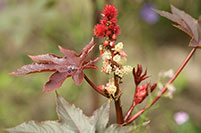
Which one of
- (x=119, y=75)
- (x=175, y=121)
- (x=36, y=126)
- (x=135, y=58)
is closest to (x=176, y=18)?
(x=119, y=75)

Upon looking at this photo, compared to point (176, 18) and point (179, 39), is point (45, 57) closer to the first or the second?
point (176, 18)

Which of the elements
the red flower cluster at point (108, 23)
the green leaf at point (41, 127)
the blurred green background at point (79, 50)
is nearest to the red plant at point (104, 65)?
the red flower cluster at point (108, 23)

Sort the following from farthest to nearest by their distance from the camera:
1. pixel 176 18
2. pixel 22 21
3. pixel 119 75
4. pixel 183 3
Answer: pixel 183 3
pixel 22 21
pixel 176 18
pixel 119 75

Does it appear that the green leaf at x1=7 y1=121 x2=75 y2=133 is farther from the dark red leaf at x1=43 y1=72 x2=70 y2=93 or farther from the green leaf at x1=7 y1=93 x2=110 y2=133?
the dark red leaf at x1=43 y1=72 x2=70 y2=93

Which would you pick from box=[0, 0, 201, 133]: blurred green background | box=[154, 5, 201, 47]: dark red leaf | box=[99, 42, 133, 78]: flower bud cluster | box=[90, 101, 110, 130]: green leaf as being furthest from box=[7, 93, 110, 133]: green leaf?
box=[0, 0, 201, 133]: blurred green background

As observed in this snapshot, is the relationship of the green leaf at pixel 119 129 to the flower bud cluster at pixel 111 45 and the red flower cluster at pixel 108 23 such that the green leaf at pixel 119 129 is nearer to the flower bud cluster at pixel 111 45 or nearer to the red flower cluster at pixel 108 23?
the flower bud cluster at pixel 111 45

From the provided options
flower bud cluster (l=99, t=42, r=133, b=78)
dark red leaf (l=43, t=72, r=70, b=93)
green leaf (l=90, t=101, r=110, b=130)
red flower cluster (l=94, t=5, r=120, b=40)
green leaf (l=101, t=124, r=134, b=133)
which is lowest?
green leaf (l=101, t=124, r=134, b=133)

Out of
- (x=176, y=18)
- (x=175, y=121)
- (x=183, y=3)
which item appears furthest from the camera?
(x=183, y=3)
